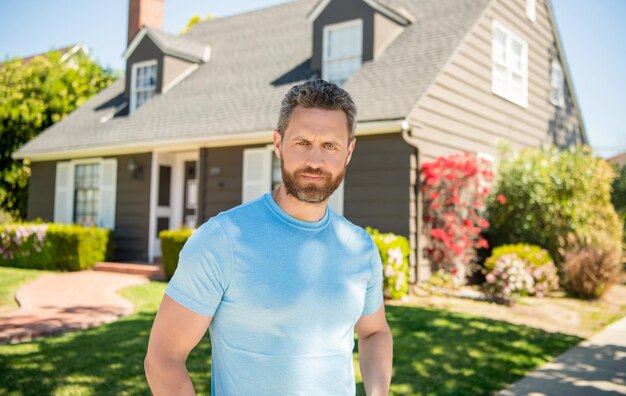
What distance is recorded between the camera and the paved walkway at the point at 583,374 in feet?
15.0

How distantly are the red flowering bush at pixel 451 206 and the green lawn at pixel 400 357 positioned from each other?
9.68ft

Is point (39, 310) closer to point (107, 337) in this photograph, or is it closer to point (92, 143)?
point (107, 337)

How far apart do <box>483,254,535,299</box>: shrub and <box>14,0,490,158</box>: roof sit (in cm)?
295

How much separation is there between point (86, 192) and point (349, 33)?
27.0 feet

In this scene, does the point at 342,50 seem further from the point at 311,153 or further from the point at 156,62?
the point at 311,153

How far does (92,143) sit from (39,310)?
7.16 meters

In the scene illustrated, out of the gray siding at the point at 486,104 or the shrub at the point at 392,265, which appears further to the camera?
the gray siding at the point at 486,104

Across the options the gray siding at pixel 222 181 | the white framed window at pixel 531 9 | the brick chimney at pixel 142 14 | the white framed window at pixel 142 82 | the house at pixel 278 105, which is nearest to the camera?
the house at pixel 278 105

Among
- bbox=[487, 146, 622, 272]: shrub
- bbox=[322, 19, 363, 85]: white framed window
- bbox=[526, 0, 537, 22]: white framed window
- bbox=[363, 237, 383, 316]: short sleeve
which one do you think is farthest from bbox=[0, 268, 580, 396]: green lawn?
bbox=[526, 0, 537, 22]: white framed window

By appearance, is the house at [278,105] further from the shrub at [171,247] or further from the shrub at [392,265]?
the shrub at [171,247]

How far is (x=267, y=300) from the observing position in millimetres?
1648

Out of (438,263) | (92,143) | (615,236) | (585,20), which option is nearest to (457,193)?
(438,263)

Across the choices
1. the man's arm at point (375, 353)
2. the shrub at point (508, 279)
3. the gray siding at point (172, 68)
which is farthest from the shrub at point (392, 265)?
the gray siding at point (172, 68)

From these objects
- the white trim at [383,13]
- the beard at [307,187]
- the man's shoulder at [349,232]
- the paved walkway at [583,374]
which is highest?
the white trim at [383,13]
